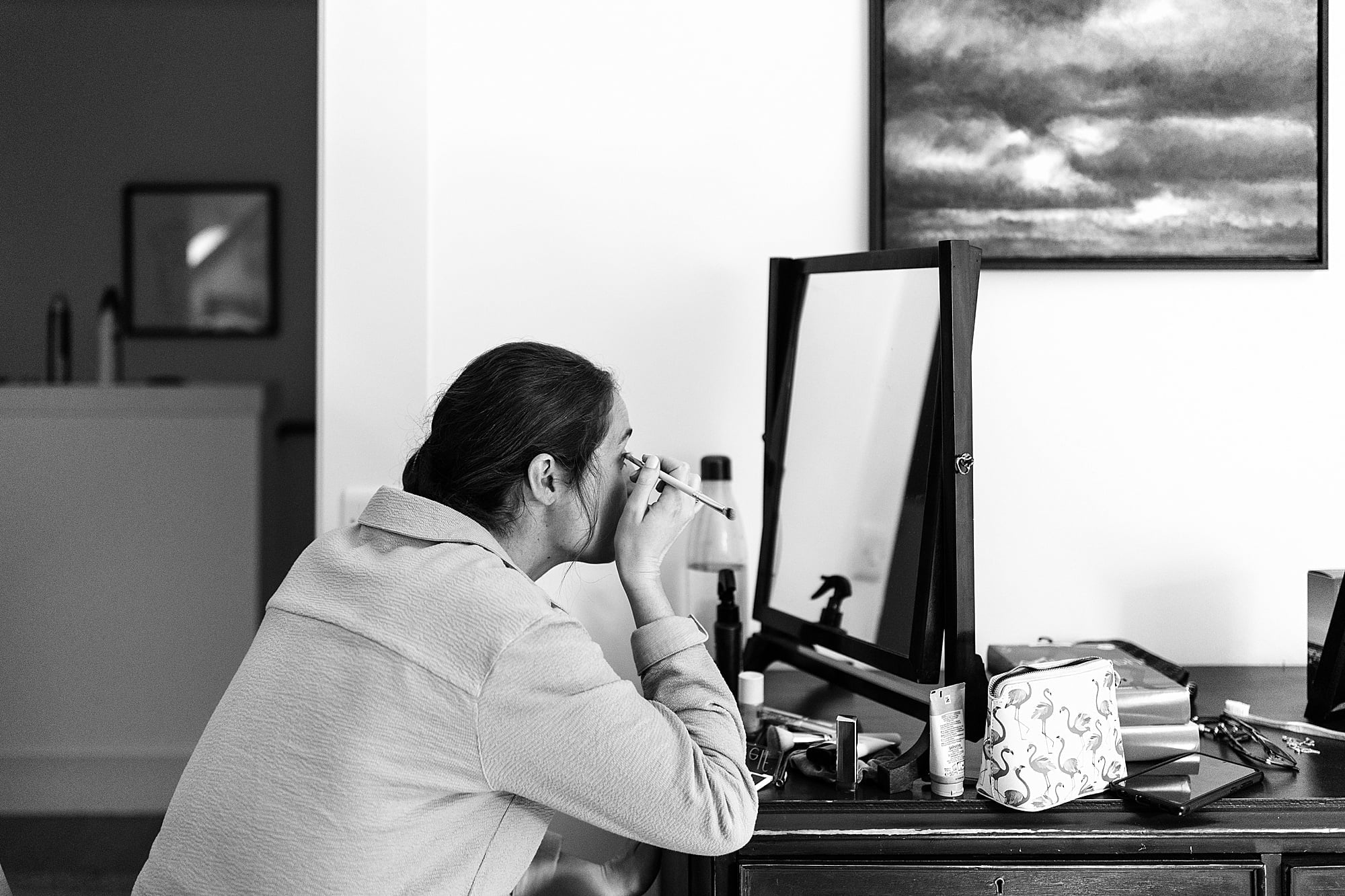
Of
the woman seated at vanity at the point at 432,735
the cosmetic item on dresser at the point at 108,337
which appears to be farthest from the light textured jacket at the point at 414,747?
the cosmetic item on dresser at the point at 108,337

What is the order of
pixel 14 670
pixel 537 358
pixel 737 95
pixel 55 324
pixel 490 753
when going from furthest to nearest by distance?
pixel 55 324, pixel 14 670, pixel 737 95, pixel 537 358, pixel 490 753

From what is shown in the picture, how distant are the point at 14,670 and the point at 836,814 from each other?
253cm

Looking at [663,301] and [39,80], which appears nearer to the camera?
[663,301]

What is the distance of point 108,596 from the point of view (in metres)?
2.79

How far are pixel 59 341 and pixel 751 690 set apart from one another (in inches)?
134

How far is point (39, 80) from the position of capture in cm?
400

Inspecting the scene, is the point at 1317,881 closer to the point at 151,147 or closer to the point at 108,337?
the point at 108,337

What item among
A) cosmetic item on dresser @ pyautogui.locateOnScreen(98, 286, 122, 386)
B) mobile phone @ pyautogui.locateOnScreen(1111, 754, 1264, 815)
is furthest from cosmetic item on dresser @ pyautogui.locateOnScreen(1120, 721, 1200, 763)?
cosmetic item on dresser @ pyautogui.locateOnScreen(98, 286, 122, 386)

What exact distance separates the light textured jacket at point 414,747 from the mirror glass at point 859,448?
46 cm

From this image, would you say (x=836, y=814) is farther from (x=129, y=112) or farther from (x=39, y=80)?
(x=39, y=80)

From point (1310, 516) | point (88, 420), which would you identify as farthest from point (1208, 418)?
point (88, 420)

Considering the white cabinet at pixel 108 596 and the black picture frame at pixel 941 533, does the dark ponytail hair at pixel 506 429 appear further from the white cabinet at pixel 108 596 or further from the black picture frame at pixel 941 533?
the white cabinet at pixel 108 596

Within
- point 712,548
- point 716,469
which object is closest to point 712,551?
point 712,548

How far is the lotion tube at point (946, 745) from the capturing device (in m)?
1.15
